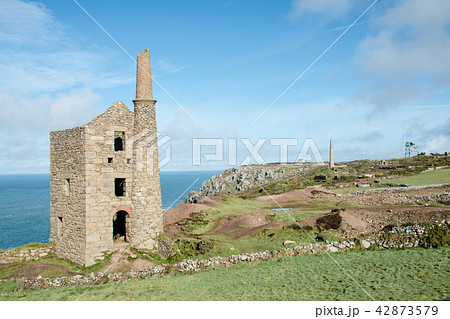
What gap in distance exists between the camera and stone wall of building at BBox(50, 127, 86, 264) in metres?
18.6

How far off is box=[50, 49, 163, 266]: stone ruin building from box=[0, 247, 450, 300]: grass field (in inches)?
166

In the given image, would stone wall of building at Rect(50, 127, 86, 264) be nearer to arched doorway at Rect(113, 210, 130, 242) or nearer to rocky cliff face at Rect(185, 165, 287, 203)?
arched doorway at Rect(113, 210, 130, 242)

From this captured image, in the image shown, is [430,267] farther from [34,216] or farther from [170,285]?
[34,216]

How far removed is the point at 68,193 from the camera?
2042cm

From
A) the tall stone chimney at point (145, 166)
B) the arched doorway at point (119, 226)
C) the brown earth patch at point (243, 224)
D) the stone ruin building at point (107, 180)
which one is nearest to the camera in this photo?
the stone ruin building at point (107, 180)

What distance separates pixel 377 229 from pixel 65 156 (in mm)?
20822

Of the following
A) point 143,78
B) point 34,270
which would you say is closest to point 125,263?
point 34,270

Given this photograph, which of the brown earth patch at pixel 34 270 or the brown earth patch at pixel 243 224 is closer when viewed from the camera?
the brown earth patch at pixel 34 270

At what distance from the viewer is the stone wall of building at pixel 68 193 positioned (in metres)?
18.6

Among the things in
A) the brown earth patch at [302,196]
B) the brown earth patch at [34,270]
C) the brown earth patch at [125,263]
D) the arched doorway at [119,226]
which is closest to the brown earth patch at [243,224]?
the arched doorway at [119,226]

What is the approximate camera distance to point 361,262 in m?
15.6

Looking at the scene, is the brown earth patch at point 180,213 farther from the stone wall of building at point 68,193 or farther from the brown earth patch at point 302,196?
the brown earth patch at point 302,196

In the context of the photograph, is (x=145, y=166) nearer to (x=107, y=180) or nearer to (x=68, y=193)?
(x=107, y=180)

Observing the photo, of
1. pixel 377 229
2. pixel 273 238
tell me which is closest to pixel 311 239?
pixel 273 238
